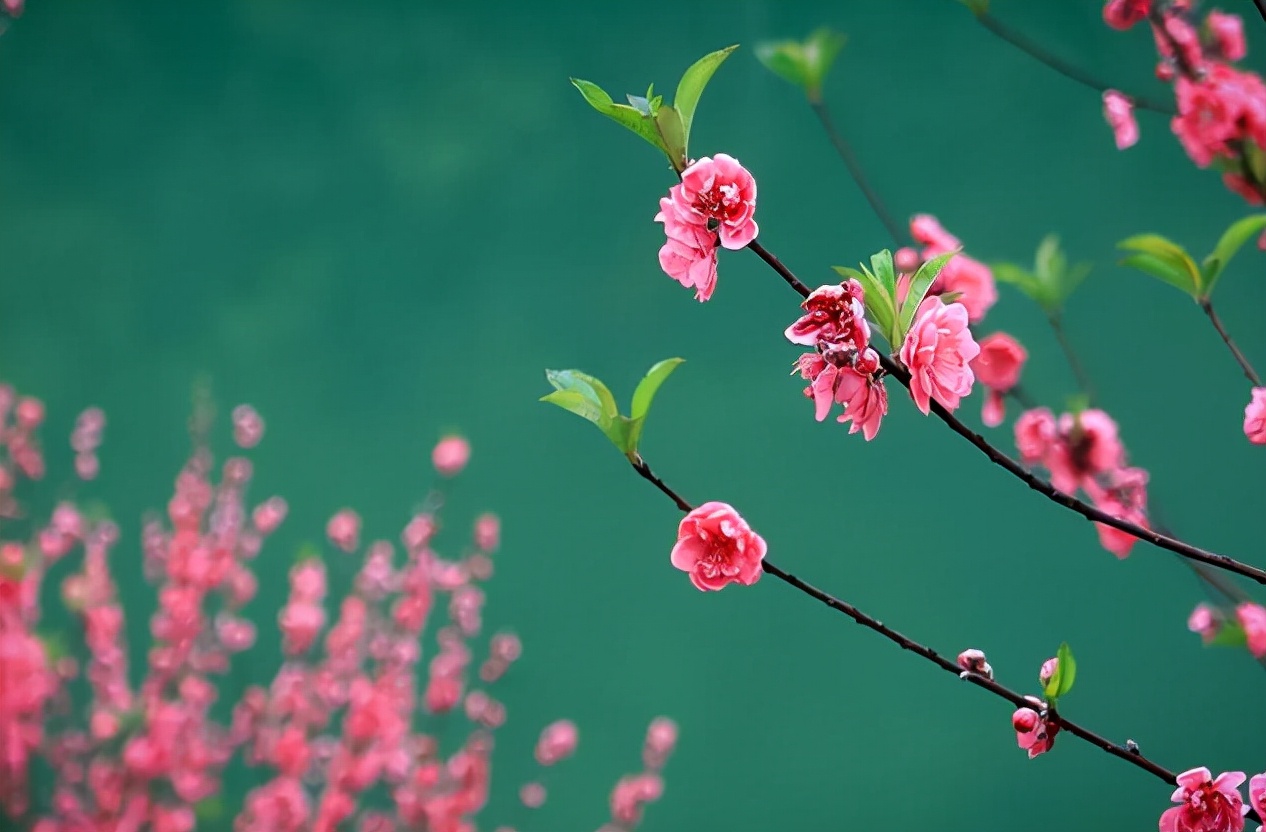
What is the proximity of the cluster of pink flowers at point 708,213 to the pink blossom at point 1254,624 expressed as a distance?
84 cm

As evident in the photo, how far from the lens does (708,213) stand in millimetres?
708

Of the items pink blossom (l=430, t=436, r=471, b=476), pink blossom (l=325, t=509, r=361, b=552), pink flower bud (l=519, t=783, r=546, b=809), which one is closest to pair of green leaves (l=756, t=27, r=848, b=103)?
pink blossom (l=430, t=436, r=471, b=476)

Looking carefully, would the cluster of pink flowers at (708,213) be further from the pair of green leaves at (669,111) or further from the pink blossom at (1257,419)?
the pink blossom at (1257,419)

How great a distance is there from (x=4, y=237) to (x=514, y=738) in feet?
6.29

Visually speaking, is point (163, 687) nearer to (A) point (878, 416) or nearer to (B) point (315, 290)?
(B) point (315, 290)

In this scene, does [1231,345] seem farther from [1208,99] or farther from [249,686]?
[249,686]

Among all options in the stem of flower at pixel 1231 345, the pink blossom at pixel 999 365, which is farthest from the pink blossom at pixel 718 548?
the pink blossom at pixel 999 365

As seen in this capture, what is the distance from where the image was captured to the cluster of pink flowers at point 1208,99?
3.30 ft

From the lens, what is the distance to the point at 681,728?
7.70 ft

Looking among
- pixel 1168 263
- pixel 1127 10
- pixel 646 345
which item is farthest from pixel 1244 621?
pixel 646 345

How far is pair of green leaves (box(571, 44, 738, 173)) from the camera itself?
689mm

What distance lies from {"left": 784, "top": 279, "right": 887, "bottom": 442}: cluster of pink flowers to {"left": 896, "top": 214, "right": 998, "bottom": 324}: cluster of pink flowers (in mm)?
576

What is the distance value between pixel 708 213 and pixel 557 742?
1990 millimetres

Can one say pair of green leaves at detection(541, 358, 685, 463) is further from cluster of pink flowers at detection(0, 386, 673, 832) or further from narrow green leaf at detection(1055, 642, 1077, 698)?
cluster of pink flowers at detection(0, 386, 673, 832)
